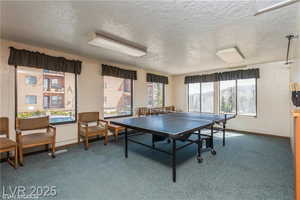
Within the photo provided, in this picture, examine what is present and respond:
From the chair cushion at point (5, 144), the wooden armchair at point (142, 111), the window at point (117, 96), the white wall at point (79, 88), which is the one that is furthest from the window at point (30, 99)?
the wooden armchair at point (142, 111)

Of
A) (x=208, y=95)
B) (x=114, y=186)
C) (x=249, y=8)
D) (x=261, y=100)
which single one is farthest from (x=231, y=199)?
(x=208, y=95)

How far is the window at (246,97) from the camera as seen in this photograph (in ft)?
16.3

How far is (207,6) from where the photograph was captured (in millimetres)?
1788

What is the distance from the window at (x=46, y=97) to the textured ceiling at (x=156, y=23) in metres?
0.72

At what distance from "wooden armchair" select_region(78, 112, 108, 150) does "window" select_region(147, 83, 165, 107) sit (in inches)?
98.4

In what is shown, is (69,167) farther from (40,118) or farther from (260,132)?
(260,132)

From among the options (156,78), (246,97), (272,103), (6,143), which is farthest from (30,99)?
(272,103)

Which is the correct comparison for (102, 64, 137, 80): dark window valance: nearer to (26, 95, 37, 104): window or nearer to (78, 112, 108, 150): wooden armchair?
(78, 112, 108, 150): wooden armchair

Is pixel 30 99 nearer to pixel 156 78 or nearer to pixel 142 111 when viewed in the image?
pixel 142 111

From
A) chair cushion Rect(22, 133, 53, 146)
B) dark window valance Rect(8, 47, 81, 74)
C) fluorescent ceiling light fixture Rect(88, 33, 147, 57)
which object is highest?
fluorescent ceiling light fixture Rect(88, 33, 147, 57)

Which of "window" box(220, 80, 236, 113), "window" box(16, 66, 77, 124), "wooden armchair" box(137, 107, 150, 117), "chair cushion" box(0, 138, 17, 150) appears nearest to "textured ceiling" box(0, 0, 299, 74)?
"window" box(16, 66, 77, 124)

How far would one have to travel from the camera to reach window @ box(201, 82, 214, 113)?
19.5 feet

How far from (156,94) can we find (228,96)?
2.92 meters

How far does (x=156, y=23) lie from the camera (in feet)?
7.32
